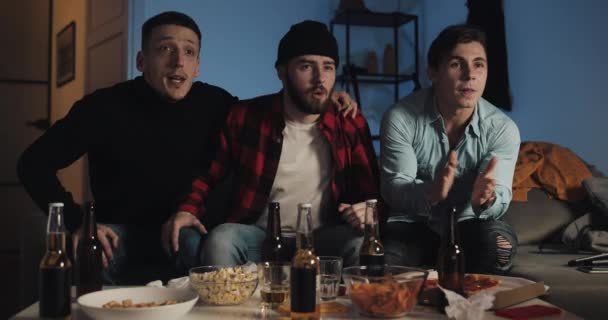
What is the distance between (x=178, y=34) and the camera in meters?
2.35

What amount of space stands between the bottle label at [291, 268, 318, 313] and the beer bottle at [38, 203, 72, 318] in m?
0.43

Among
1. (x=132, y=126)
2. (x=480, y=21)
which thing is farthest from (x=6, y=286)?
(x=480, y=21)

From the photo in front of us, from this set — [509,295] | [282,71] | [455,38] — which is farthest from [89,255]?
[455,38]

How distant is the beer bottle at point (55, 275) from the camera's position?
1159 millimetres

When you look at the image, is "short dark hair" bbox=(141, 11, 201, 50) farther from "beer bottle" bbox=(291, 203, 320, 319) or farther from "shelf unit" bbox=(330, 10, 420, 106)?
"shelf unit" bbox=(330, 10, 420, 106)

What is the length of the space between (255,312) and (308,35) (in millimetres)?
1212

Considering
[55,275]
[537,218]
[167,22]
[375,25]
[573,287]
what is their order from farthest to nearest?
[375,25], [537,218], [167,22], [573,287], [55,275]

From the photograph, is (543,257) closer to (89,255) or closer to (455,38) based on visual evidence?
(455,38)

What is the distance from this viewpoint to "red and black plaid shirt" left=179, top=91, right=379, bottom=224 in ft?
7.37

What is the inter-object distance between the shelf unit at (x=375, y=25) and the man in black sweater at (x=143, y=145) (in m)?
1.64

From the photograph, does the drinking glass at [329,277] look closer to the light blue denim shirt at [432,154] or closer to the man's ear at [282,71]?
the light blue denim shirt at [432,154]

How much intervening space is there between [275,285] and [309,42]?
115cm

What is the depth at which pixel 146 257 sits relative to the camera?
7.36 ft

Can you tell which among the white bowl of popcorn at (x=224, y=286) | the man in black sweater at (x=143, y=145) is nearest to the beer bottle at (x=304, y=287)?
the white bowl of popcorn at (x=224, y=286)
